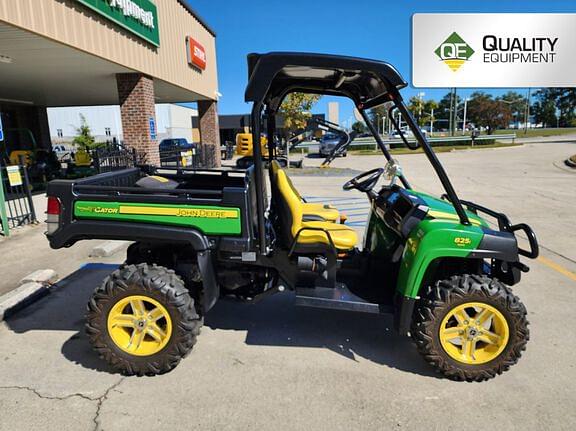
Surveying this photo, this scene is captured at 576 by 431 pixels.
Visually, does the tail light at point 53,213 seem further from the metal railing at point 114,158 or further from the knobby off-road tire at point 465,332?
the metal railing at point 114,158

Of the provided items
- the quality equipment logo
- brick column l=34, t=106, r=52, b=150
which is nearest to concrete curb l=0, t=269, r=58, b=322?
brick column l=34, t=106, r=52, b=150

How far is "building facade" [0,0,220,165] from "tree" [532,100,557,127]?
298 feet

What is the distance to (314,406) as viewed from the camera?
2.56 m

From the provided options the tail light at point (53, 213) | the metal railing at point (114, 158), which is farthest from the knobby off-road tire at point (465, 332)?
the metal railing at point (114, 158)

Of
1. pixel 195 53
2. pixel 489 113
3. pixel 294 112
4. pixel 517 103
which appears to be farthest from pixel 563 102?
pixel 195 53

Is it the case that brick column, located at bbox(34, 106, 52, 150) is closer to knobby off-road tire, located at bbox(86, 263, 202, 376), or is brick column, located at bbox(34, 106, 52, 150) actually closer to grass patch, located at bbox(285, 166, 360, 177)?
grass patch, located at bbox(285, 166, 360, 177)

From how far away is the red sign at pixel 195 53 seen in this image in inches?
579

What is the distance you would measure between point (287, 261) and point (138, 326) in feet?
3.86

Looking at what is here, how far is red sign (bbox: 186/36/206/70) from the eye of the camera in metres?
14.7

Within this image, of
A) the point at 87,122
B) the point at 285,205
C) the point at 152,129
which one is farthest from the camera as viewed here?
the point at 87,122

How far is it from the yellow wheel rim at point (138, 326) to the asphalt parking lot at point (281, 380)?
0.23 meters

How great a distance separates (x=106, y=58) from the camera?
8.99 metres

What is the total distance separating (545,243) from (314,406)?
5.21 m

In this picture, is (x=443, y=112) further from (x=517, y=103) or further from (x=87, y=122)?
(x=87, y=122)
